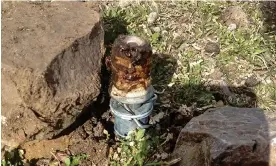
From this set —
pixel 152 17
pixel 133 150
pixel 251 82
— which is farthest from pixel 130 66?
pixel 152 17

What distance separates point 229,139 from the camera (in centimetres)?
336

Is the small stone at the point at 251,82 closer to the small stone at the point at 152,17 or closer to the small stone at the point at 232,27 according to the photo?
the small stone at the point at 232,27

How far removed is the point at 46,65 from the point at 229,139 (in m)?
1.24

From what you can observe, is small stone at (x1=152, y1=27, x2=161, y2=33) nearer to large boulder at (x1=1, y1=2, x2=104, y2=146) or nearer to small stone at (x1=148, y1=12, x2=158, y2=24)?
small stone at (x1=148, y1=12, x2=158, y2=24)

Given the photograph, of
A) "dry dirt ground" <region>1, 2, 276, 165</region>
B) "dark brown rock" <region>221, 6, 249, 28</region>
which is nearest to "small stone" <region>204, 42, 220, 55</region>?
"dry dirt ground" <region>1, 2, 276, 165</region>

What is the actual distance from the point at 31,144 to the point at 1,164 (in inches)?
10.5

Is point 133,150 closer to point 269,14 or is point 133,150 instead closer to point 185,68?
point 185,68

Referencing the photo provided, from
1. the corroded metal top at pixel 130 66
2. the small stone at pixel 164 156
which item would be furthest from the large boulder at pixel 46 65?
the small stone at pixel 164 156

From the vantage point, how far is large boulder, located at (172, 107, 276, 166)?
331 centimetres

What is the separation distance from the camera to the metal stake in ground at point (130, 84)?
3.58 metres

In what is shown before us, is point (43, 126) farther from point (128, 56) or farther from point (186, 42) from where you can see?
point (186, 42)

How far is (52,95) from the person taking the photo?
3166 millimetres

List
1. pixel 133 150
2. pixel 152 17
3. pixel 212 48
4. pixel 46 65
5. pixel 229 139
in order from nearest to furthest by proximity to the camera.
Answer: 1. pixel 46 65
2. pixel 229 139
3. pixel 133 150
4. pixel 212 48
5. pixel 152 17

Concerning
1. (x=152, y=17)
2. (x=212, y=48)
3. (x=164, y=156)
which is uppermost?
(x=152, y=17)
